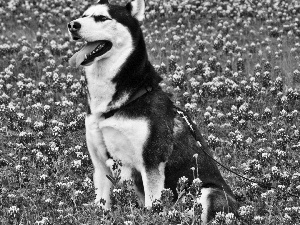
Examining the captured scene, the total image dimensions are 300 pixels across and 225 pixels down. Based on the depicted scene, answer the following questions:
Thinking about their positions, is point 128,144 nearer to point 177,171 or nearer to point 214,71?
point 177,171

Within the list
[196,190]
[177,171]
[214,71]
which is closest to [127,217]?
[196,190]

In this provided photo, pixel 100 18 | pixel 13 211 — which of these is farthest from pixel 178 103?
pixel 13 211

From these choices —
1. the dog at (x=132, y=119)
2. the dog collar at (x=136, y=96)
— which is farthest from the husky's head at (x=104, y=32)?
the dog collar at (x=136, y=96)

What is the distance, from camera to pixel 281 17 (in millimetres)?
16938

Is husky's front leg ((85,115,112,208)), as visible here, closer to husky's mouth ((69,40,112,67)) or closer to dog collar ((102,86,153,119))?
dog collar ((102,86,153,119))

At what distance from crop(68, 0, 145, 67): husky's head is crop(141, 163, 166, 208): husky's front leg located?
1313mm

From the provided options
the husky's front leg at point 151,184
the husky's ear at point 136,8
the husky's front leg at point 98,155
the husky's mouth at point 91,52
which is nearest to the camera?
the husky's front leg at point 151,184

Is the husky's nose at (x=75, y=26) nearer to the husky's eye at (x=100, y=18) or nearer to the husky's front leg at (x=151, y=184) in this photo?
the husky's eye at (x=100, y=18)

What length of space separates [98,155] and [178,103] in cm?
394

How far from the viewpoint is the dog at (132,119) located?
269 inches

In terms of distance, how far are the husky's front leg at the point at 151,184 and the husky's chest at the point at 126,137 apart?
0.13 metres

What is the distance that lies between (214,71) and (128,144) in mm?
6207

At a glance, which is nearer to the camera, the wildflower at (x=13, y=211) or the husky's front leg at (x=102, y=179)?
the wildflower at (x=13, y=211)

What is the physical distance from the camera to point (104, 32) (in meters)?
6.94
